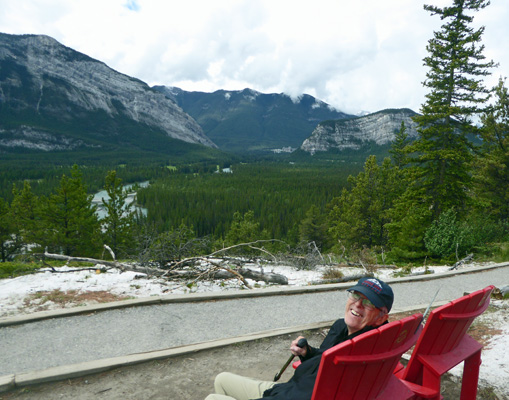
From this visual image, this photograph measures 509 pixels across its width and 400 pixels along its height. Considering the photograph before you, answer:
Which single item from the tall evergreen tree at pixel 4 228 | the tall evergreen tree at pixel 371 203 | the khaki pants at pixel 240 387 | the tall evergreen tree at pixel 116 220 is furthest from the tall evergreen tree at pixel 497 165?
the tall evergreen tree at pixel 4 228

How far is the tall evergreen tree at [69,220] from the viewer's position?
78.9 ft

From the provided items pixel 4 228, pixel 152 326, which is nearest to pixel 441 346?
pixel 152 326

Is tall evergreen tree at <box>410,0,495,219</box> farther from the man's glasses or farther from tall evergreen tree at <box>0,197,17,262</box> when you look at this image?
tall evergreen tree at <box>0,197,17,262</box>

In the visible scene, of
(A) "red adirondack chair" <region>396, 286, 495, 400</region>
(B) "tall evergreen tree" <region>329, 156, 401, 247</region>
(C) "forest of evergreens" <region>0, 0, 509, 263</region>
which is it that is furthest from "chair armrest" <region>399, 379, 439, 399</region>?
(B) "tall evergreen tree" <region>329, 156, 401, 247</region>

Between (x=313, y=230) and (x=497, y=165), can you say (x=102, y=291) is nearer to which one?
(x=497, y=165)

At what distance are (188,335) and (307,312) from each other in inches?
95.8

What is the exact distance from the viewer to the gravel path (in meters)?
4.39

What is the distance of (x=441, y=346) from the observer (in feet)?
8.95

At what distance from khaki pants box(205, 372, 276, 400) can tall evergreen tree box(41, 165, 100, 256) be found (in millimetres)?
25426

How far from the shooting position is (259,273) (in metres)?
8.69

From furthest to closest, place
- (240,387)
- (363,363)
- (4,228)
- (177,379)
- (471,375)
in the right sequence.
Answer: (4,228), (177,379), (471,375), (240,387), (363,363)

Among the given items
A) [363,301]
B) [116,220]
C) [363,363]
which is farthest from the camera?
[116,220]

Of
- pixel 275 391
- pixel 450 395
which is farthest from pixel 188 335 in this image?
pixel 450 395

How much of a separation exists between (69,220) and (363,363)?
2759 centimetres
